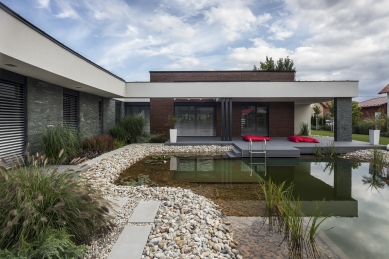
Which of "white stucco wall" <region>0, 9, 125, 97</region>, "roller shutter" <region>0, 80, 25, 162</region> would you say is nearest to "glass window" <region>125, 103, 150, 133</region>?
"white stucco wall" <region>0, 9, 125, 97</region>

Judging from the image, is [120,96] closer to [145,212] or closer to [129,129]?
[129,129]

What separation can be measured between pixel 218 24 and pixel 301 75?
104 ft

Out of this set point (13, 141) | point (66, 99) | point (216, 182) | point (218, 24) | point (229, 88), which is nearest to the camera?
point (216, 182)

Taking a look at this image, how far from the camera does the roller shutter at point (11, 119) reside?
643 cm

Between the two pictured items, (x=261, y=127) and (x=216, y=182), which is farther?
(x=261, y=127)

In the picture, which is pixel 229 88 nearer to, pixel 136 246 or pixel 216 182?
pixel 216 182

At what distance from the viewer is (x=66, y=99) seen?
998 cm

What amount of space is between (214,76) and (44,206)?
16.3 meters

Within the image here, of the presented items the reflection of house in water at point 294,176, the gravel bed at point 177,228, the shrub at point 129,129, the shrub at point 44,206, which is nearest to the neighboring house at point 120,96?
the shrub at point 129,129

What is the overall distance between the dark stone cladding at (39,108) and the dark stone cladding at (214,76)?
9.29 m

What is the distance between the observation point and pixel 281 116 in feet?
57.1

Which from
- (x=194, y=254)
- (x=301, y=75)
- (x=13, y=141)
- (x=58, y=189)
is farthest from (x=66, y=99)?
(x=301, y=75)

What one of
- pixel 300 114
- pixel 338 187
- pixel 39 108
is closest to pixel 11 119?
pixel 39 108

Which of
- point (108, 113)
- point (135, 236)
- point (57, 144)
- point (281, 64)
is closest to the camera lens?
point (135, 236)
